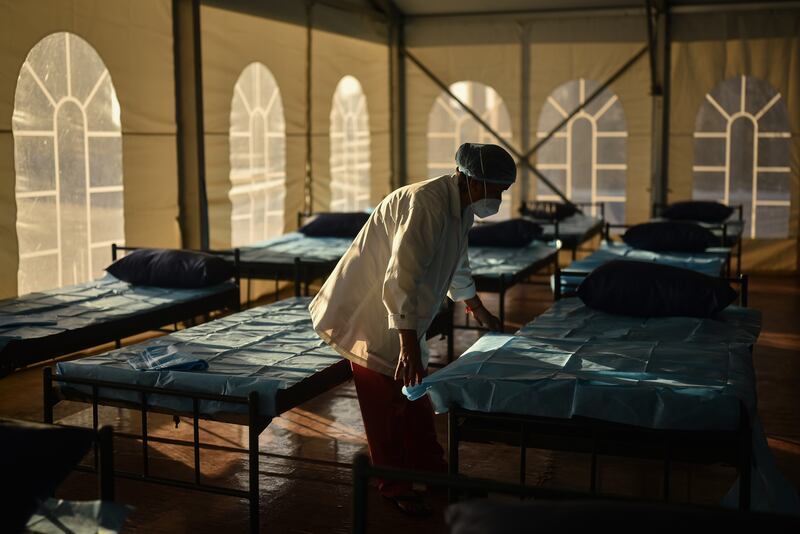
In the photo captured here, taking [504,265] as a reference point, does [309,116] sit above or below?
above

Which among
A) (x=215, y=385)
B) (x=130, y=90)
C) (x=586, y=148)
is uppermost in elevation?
(x=130, y=90)

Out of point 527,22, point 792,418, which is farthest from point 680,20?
point 792,418

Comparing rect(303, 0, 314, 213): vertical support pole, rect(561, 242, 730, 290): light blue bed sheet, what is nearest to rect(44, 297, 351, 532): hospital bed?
rect(561, 242, 730, 290): light blue bed sheet

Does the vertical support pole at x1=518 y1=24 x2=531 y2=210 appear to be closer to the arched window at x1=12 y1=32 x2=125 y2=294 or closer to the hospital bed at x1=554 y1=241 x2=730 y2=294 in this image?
the hospital bed at x1=554 y1=241 x2=730 y2=294

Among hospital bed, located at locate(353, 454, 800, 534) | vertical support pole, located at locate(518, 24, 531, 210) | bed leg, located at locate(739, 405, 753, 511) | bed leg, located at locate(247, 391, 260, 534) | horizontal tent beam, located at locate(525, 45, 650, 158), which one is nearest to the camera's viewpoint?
hospital bed, located at locate(353, 454, 800, 534)

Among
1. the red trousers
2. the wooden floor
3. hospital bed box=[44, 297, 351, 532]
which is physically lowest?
the wooden floor

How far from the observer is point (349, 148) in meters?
8.88

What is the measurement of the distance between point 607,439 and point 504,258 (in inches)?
133

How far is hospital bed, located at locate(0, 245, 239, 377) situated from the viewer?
380 centimetres

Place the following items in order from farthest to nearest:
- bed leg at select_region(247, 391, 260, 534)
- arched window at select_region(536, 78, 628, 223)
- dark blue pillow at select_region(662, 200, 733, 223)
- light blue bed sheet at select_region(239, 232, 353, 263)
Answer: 1. arched window at select_region(536, 78, 628, 223)
2. dark blue pillow at select_region(662, 200, 733, 223)
3. light blue bed sheet at select_region(239, 232, 353, 263)
4. bed leg at select_region(247, 391, 260, 534)

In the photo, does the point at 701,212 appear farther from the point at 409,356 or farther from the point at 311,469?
the point at 409,356

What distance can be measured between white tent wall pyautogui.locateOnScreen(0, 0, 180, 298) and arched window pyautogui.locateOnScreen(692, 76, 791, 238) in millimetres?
4825

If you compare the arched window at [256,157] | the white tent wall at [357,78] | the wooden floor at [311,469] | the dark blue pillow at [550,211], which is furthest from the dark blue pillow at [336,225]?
the wooden floor at [311,469]

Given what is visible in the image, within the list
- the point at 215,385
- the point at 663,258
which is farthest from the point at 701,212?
the point at 215,385
